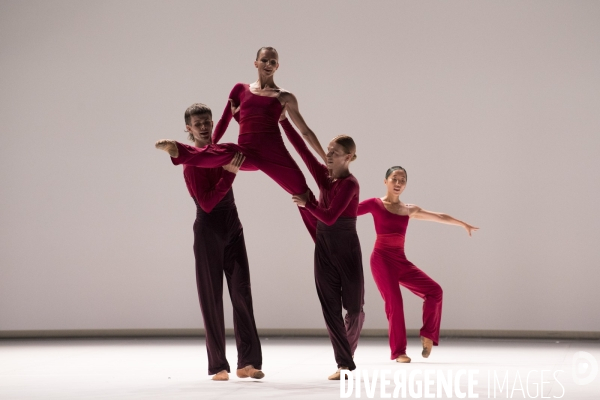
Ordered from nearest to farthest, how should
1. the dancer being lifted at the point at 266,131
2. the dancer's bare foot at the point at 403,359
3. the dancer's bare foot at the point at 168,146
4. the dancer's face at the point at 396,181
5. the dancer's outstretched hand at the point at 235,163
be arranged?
the dancer's bare foot at the point at 168,146
the dancer's outstretched hand at the point at 235,163
the dancer being lifted at the point at 266,131
the dancer's bare foot at the point at 403,359
the dancer's face at the point at 396,181

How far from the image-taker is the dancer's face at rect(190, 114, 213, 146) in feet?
15.9

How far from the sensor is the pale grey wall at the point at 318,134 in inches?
292

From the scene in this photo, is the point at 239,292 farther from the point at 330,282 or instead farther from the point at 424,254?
the point at 424,254

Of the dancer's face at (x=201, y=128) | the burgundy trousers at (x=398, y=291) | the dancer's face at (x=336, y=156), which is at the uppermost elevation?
the dancer's face at (x=201, y=128)

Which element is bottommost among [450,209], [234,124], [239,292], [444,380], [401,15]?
[444,380]

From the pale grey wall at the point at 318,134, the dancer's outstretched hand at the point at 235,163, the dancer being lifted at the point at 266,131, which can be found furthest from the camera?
the pale grey wall at the point at 318,134

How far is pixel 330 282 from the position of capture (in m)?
4.83

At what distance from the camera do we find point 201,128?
4.86 metres

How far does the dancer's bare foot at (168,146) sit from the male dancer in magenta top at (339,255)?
30.8 inches

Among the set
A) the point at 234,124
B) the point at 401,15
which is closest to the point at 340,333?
the point at 234,124

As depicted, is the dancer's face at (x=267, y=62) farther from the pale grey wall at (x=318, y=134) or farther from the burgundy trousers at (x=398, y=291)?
the pale grey wall at (x=318, y=134)

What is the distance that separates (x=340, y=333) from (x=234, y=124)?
11.1ft

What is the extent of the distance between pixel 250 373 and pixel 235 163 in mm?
1275

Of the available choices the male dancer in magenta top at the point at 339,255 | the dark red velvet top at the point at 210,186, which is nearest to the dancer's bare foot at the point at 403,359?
the male dancer in magenta top at the point at 339,255
